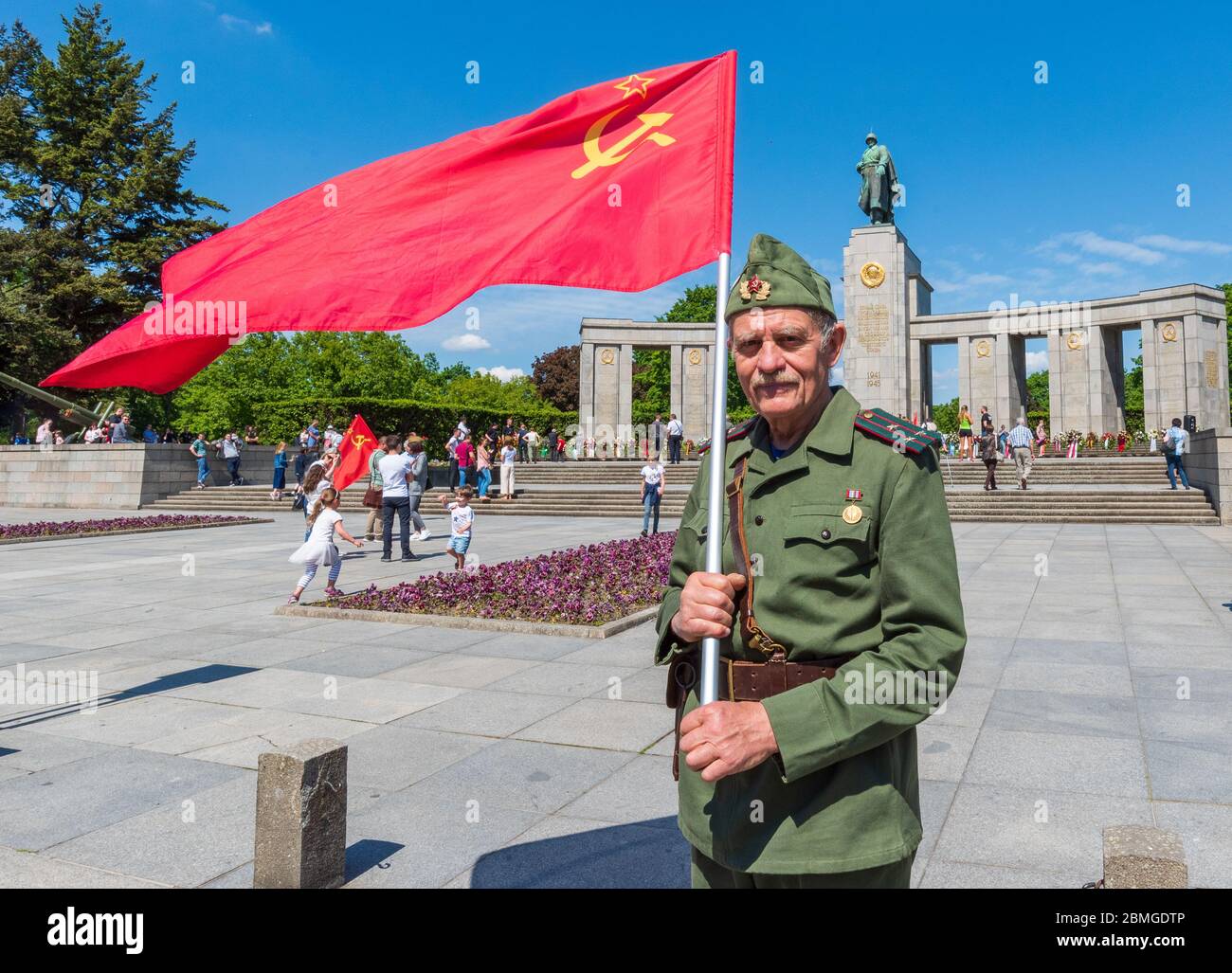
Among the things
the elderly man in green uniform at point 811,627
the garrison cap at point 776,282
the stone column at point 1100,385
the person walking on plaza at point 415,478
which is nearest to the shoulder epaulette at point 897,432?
the elderly man in green uniform at point 811,627

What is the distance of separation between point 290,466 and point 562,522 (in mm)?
16308

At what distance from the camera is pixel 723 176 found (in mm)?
3283

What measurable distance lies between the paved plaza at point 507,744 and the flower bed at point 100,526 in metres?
10.2

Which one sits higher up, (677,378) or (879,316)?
(879,316)

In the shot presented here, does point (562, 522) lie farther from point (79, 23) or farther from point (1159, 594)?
point (79, 23)

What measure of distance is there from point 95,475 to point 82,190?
23760 millimetres

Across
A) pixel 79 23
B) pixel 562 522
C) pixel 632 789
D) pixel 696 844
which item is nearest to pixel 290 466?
pixel 562 522

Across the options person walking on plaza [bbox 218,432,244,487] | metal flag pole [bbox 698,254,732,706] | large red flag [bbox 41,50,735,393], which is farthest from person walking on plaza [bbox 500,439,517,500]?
metal flag pole [bbox 698,254,732,706]

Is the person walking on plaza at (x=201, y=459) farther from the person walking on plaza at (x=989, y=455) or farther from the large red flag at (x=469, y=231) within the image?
the large red flag at (x=469, y=231)

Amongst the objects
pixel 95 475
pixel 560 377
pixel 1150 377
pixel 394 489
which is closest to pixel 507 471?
pixel 394 489

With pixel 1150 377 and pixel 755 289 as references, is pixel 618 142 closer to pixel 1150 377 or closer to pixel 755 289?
pixel 755 289

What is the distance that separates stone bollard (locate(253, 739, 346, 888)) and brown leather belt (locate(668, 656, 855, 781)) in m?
2.14

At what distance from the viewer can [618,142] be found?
3744 mm

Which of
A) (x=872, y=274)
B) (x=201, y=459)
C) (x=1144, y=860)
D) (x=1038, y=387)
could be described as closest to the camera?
(x=1144, y=860)
